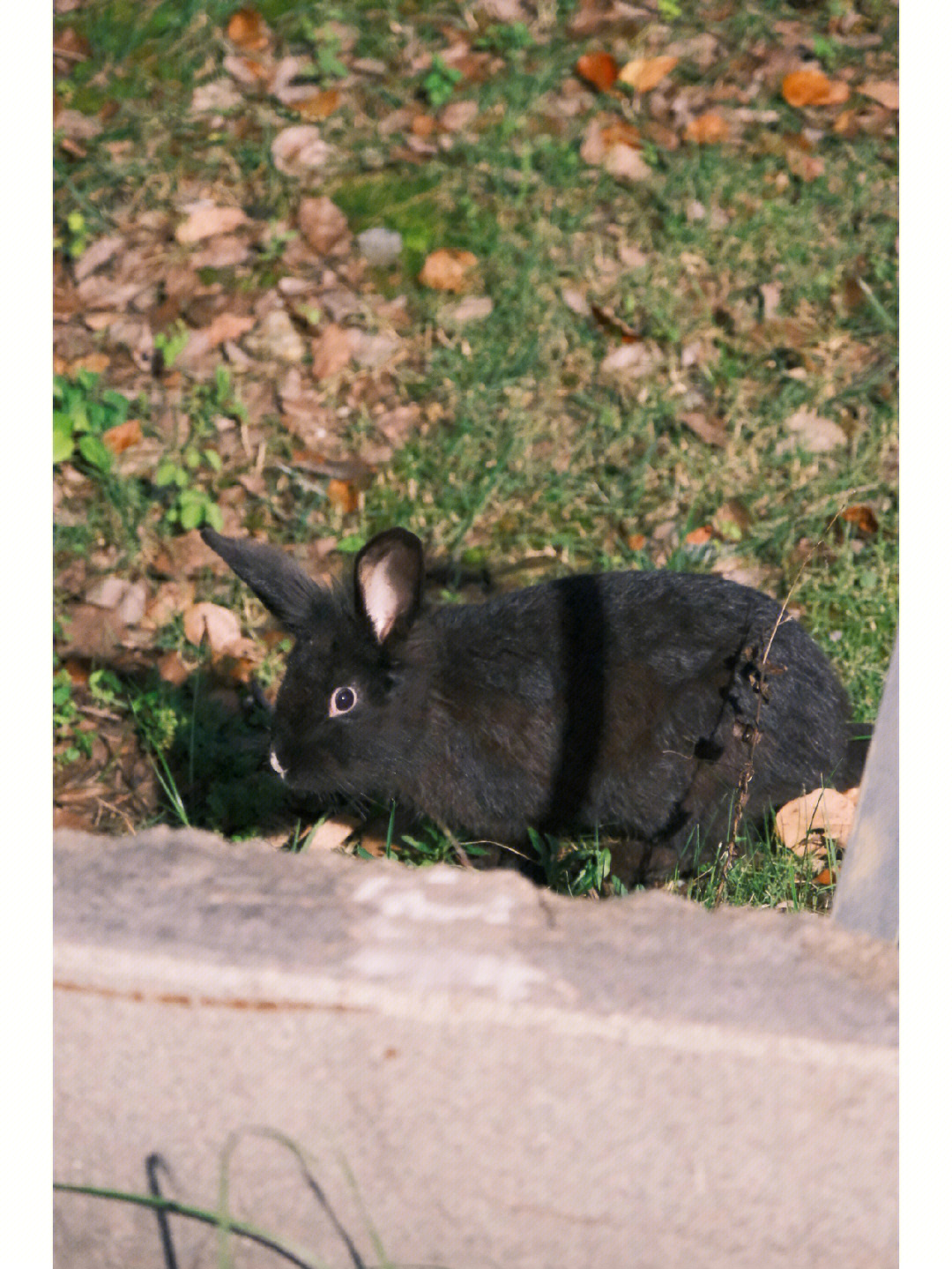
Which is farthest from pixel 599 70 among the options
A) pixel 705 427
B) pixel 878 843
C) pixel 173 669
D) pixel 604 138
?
pixel 878 843

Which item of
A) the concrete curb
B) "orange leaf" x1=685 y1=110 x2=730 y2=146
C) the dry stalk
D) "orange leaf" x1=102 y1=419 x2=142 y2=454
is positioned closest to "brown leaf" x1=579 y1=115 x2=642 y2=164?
"orange leaf" x1=685 y1=110 x2=730 y2=146

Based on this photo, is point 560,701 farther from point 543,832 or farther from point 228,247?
point 228,247

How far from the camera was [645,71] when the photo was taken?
596cm

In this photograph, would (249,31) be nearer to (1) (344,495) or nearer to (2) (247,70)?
(2) (247,70)

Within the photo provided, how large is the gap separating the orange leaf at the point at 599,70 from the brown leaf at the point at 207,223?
5.79 feet

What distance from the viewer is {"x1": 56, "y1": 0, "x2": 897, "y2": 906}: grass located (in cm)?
446

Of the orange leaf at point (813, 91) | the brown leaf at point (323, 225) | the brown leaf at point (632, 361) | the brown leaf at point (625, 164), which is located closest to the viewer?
the brown leaf at point (632, 361)

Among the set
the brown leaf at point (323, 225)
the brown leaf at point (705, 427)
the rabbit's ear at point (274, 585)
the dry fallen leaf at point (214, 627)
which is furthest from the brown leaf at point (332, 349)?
the rabbit's ear at point (274, 585)

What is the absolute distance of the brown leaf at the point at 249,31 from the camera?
20.1ft

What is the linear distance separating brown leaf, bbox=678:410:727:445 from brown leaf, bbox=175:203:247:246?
86.5 inches

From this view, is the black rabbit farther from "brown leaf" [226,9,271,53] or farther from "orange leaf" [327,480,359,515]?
"brown leaf" [226,9,271,53]

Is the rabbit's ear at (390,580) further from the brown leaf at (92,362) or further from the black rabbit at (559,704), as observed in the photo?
the brown leaf at (92,362)

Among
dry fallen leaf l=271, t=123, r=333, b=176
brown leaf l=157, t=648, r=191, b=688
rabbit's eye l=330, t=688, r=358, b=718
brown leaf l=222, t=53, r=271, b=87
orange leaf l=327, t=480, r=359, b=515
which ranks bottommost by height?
brown leaf l=157, t=648, r=191, b=688

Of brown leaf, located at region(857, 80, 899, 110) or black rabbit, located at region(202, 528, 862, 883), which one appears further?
brown leaf, located at region(857, 80, 899, 110)
